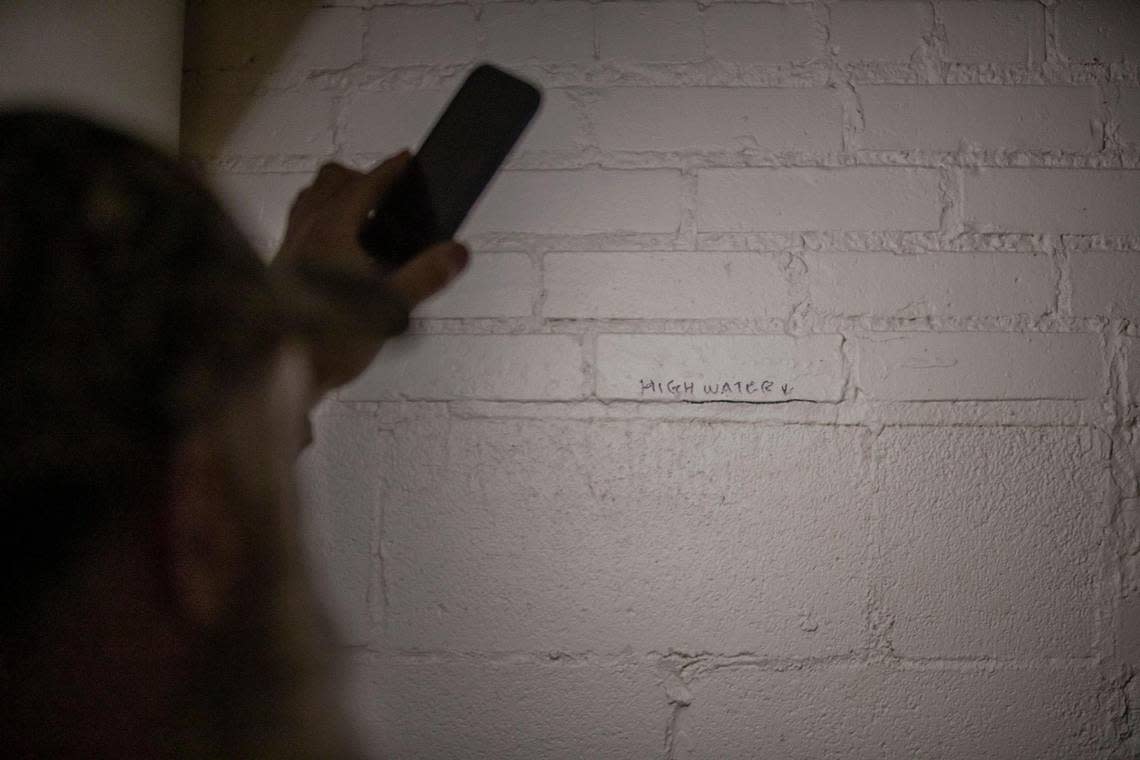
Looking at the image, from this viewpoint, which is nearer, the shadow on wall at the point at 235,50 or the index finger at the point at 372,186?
the index finger at the point at 372,186

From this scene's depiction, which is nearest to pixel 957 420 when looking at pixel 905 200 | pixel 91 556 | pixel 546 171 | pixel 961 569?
pixel 961 569

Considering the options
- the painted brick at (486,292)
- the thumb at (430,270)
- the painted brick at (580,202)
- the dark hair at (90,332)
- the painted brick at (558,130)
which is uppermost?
the painted brick at (558,130)

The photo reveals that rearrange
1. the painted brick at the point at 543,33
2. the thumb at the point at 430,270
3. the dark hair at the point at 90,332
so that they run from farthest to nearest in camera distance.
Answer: the painted brick at the point at 543,33 → the thumb at the point at 430,270 → the dark hair at the point at 90,332

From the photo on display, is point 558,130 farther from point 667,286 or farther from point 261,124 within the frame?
point 261,124

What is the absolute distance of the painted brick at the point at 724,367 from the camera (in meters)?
1.00

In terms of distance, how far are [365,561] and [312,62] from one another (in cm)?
67

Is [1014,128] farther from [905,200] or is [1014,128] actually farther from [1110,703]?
[1110,703]

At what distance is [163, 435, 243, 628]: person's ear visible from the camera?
0.34 metres

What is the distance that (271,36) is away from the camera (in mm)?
1104

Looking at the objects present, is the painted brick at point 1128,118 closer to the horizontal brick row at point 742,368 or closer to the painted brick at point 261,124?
the horizontal brick row at point 742,368

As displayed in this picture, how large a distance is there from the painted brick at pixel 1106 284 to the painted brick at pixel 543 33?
68 centimetres

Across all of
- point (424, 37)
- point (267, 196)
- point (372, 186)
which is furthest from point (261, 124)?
point (372, 186)

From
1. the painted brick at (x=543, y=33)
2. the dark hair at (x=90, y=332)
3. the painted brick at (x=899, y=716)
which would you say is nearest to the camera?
the dark hair at (x=90, y=332)

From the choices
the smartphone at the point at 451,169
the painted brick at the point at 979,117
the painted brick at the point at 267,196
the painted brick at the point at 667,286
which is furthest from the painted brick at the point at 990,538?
the painted brick at the point at 267,196
